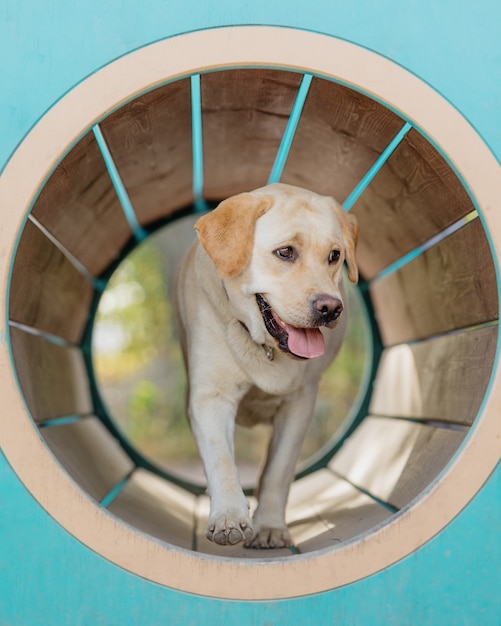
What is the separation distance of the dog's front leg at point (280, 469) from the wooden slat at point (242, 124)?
104cm

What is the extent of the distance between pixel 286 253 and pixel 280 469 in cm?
80

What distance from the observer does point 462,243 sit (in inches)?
123

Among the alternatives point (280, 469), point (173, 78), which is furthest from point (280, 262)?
point (280, 469)

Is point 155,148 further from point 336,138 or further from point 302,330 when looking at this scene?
point 302,330

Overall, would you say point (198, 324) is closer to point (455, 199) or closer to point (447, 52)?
point (455, 199)

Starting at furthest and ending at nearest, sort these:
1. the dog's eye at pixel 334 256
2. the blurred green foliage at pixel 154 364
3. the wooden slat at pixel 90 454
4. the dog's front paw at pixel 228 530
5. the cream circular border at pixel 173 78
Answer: the blurred green foliage at pixel 154 364, the wooden slat at pixel 90 454, the dog's eye at pixel 334 256, the dog's front paw at pixel 228 530, the cream circular border at pixel 173 78

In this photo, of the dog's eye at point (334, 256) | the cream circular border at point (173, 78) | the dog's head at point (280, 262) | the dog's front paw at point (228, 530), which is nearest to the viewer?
the cream circular border at point (173, 78)

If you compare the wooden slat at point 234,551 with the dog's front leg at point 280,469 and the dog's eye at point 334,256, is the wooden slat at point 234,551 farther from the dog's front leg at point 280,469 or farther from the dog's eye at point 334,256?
the dog's eye at point 334,256

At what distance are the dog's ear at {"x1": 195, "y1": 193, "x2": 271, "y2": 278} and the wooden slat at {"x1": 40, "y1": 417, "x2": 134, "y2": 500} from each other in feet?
2.71

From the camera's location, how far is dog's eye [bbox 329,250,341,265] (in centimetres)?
282

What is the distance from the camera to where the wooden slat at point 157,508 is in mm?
2979

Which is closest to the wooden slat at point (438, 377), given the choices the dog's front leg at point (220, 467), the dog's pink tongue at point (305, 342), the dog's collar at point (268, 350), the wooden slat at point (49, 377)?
the dog's pink tongue at point (305, 342)

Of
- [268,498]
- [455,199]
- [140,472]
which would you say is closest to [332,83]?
[455,199]

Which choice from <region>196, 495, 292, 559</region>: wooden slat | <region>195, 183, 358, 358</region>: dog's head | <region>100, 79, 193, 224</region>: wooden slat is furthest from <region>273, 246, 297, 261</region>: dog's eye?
<region>196, 495, 292, 559</region>: wooden slat
